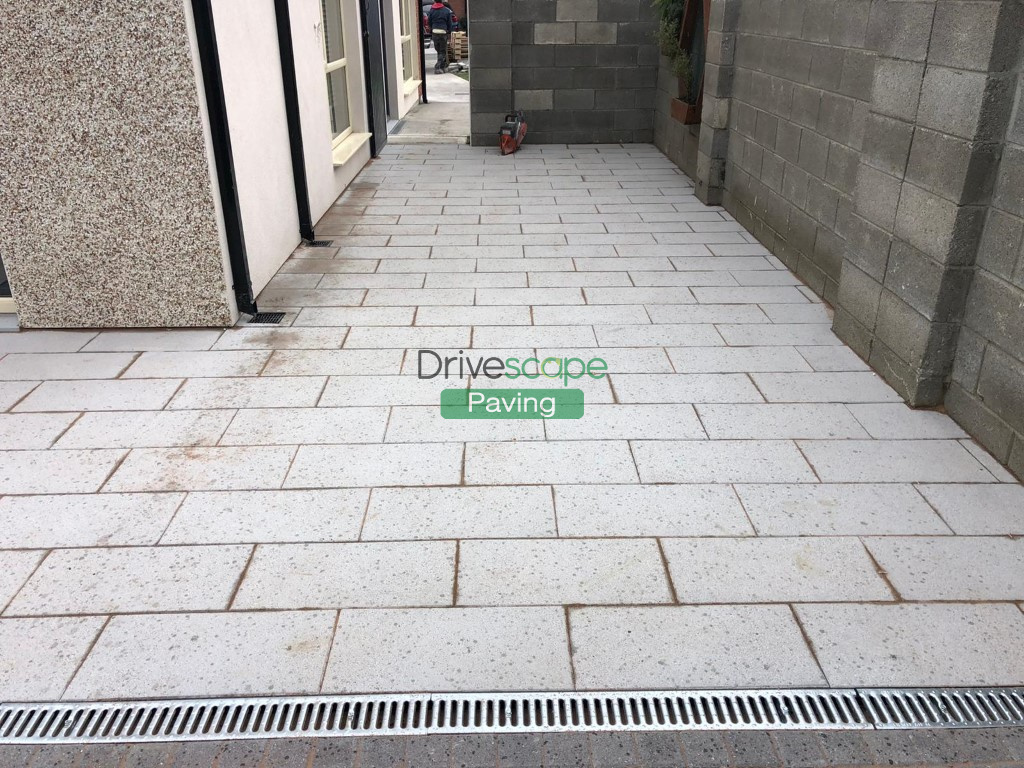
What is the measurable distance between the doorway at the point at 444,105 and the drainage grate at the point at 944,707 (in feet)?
29.9

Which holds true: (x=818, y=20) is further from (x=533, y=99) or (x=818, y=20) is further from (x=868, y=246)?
(x=533, y=99)

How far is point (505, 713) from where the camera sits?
6.91ft

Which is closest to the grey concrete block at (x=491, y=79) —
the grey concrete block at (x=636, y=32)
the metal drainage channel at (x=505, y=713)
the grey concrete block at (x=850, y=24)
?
the grey concrete block at (x=636, y=32)

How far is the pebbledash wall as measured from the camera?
3.09m

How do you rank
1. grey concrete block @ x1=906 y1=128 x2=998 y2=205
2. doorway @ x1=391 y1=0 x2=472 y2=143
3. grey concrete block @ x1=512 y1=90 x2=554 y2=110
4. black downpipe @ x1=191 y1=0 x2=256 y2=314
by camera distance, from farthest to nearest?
1. doorway @ x1=391 y1=0 x2=472 y2=143
2. grey concrete block @ x1=512 y1=90 x2=554 y2=110
3. black downpipe @ x1=191 y1=0 x2=256 y2=314
4. grey concrete block @ x1=906 y1=128 x2=998 y2=205

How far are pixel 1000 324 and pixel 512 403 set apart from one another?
2058mm

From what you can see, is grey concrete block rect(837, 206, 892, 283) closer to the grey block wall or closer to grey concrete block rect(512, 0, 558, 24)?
the grey block wall

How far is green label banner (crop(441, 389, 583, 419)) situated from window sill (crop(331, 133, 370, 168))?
4.49 metres

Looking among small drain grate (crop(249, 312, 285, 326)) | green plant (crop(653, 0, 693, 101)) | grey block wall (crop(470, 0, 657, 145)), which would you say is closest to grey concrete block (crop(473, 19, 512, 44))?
grey block wall (crop(470, 0, 657, 145))

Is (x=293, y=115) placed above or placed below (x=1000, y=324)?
above

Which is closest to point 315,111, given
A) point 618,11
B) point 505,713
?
point 618,11

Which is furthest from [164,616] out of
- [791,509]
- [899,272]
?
[899,272]

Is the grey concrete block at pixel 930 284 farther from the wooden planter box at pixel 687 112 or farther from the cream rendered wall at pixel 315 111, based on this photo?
the wooden planter box at pixel 687 112

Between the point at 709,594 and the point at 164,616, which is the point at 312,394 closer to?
the point at 164,616
